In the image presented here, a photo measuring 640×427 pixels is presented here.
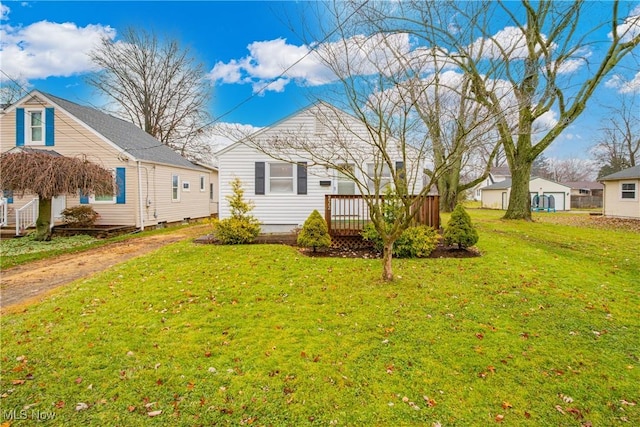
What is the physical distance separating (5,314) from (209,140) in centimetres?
2259

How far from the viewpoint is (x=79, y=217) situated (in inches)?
473

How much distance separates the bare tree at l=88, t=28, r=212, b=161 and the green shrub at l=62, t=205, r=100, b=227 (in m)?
12.7

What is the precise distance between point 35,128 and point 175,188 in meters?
5.60

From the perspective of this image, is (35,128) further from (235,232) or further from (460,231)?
(460,231)

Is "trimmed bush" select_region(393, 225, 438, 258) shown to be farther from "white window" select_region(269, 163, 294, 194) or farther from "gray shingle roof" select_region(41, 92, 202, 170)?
"gray shingle roof" select_region(41, 92, 202, 170)

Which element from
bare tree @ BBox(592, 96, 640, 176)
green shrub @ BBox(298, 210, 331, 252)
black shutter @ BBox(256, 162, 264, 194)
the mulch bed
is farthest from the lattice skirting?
bare tree @ BBox(592, 96, 640, 176)

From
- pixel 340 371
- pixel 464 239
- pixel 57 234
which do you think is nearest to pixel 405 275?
pixel 464 239

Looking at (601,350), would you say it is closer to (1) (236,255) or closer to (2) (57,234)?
Result: (1) (236,255)

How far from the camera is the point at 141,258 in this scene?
24.8ft

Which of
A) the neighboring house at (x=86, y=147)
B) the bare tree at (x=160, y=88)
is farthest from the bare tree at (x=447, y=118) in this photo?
the bare tree at (x=160, y=88)

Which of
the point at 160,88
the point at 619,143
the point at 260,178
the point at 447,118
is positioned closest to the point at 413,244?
the point at 447,118

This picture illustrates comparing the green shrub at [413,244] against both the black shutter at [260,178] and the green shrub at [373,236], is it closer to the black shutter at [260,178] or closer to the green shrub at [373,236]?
the green shrub at [373,236]

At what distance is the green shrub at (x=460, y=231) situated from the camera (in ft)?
25.8

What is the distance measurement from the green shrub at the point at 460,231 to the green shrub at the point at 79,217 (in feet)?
41.7
